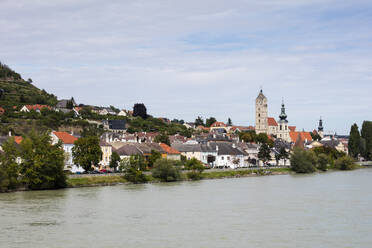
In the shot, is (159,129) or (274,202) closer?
(274,202)

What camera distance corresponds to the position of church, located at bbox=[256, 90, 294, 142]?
Answer: 555 feet

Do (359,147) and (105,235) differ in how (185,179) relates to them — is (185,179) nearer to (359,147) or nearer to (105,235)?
(105,235)

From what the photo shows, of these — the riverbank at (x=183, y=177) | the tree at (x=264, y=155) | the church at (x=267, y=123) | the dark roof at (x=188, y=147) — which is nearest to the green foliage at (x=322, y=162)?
the riverbank at (x=183, y=177)

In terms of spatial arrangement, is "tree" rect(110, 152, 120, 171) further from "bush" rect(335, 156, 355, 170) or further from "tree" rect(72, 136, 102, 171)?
"bush" rect(335, 156, 355, 170)

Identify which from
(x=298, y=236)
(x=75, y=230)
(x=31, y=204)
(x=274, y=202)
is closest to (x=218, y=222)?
(x=298, y=236)

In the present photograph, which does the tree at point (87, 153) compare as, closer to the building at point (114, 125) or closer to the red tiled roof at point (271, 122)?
the building at point (114, 125)

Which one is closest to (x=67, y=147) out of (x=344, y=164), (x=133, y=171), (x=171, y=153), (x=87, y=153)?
(x=87, y=153)

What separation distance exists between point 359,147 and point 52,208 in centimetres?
9070

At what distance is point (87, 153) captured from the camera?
64.1 meters

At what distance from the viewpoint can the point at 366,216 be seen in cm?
3591

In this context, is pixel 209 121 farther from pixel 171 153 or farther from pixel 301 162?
pixel 171 153

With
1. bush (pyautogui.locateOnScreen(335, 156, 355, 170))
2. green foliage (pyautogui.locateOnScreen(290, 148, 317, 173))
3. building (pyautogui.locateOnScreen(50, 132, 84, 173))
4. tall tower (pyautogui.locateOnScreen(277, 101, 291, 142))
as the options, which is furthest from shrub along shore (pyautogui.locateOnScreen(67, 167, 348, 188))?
tall tower (pyautogui.locateOnScreen(277, 101, 291, 142))

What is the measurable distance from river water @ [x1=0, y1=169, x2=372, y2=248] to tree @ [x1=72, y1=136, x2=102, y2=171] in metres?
11.9

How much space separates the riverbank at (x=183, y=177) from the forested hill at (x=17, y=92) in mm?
61240
